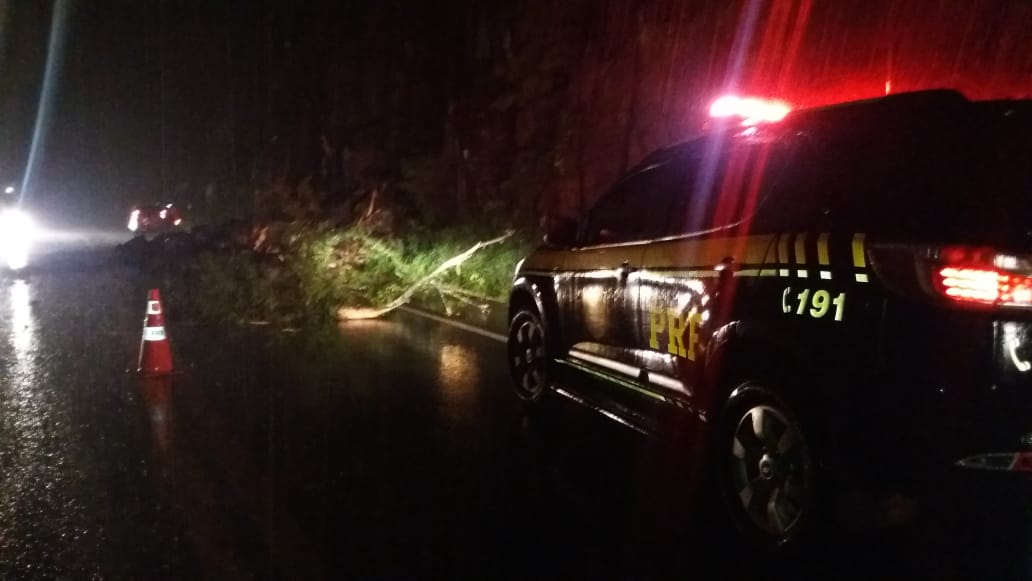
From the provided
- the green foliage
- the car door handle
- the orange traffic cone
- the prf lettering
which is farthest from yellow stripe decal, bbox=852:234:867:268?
the green foliage

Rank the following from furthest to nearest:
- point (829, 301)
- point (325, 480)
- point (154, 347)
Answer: point (154, 347)
point (325, 480)
point (829, 301)

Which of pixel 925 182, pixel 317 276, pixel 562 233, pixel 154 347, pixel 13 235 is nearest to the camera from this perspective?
pixel 925 182

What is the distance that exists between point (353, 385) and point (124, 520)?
340 cm

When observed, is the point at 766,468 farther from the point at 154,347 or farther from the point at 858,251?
the point at 154,347

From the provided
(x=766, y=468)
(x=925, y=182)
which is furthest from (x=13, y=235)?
(x=925, y=182)

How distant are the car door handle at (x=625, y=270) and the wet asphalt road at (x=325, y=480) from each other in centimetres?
112

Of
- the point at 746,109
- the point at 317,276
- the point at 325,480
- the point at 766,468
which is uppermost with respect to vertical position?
the point at 746,109

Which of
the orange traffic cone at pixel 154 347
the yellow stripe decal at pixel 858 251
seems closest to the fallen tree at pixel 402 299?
the orange traffic cone at pixel 154 347

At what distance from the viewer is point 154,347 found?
8.76 m

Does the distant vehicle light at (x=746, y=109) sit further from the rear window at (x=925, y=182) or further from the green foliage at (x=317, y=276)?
the green foliage at (x=317, y=276)

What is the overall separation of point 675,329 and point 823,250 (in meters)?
1.22

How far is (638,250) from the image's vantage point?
5.60 meters

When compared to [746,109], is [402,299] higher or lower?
lower

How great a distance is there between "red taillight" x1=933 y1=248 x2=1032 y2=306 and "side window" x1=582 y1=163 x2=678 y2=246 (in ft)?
6.83
